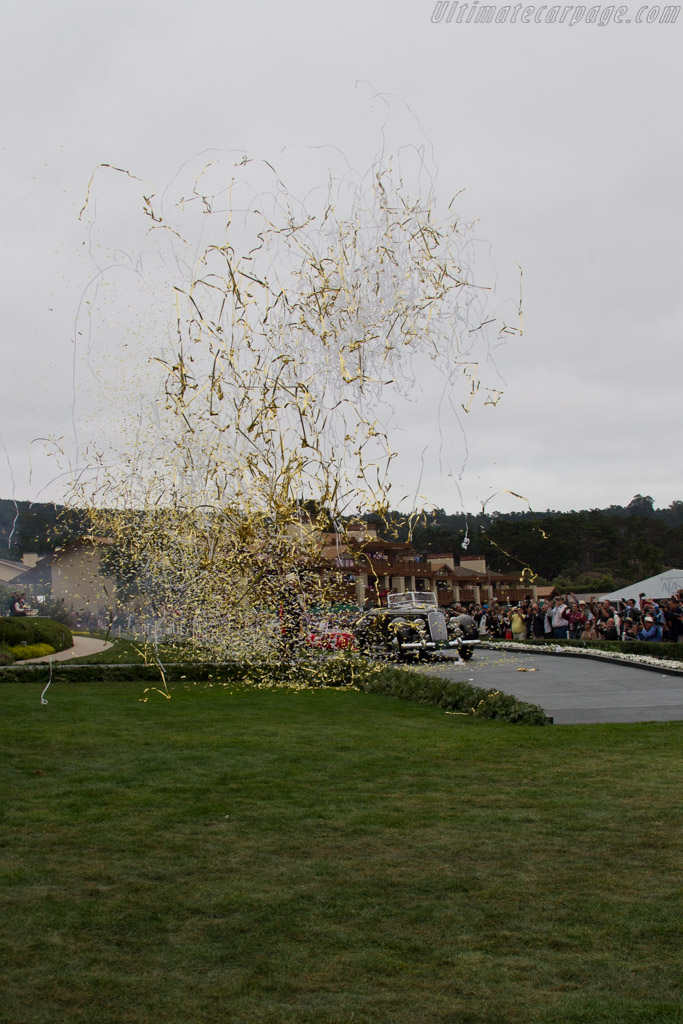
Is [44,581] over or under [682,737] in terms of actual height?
over

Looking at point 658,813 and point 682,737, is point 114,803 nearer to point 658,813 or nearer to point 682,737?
point 658,813

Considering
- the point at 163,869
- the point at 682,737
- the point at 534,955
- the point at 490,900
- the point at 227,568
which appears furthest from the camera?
the point at 227,568

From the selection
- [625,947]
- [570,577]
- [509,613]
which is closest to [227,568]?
[625,947]

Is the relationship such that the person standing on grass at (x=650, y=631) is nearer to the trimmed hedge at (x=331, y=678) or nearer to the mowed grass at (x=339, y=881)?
the trimmed hedge at (x=331, y=678)

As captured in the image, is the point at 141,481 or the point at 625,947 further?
the point at 141,481

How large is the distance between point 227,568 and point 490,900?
8484mm

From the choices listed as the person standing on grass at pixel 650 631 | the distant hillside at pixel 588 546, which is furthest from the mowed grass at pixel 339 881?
the distant hillside at pixel 588 546

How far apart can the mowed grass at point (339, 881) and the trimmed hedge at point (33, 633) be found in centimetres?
1509

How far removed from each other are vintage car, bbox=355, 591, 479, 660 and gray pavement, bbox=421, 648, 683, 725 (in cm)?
63

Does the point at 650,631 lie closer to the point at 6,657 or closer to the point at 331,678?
the point at 331,678

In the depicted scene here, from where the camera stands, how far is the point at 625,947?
166 inches

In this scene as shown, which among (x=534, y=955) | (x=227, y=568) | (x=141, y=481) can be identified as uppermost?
(x=141, y=481)

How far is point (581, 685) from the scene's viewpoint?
55.2ft

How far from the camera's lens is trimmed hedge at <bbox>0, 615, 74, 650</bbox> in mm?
24156
